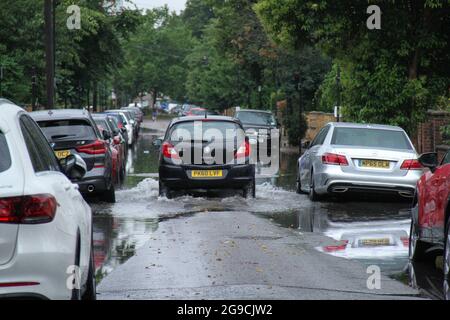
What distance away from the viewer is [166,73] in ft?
430

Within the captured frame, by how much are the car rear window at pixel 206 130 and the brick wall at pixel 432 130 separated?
10.3m

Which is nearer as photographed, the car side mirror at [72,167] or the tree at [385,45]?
the car side mirror at [72,167]

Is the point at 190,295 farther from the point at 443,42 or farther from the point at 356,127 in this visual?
the point at 443,42

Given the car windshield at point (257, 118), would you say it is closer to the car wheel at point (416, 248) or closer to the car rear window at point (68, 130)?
the car rear window at point (68, 130)

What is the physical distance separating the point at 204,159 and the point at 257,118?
898 inches

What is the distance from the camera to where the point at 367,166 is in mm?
17969

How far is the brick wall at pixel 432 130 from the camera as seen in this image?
28.7 meters

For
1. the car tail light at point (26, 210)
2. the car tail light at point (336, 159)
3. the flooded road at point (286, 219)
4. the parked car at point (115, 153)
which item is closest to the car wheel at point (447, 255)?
the flooded road at point (286, 219)

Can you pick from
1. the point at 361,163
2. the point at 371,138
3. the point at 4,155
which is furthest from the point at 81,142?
the point at 4,155

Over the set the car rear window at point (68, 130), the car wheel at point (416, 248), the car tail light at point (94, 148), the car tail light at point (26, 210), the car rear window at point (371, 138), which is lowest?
the car wheel at point (416, 248)

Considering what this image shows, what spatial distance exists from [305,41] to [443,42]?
367cm

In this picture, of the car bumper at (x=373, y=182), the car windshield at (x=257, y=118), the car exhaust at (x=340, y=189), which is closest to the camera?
the car bumper at (x=373, y=182)

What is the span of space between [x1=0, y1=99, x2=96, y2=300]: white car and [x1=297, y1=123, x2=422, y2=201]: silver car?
11.4 m
